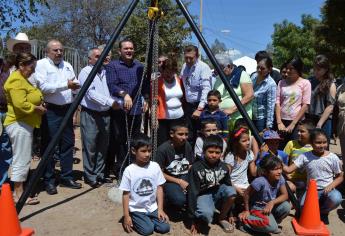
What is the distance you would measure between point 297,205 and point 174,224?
134cm

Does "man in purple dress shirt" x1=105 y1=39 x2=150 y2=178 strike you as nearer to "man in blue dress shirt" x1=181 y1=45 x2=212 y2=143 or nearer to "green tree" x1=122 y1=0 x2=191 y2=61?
"man in blue dress shirt" x1=181 y1=45 x2=212 y2=143

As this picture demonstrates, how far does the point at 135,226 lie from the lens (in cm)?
392

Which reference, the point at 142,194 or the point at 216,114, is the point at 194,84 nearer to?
the point at 216,114

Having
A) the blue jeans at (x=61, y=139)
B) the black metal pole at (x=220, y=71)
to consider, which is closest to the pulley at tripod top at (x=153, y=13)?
the black metal pole at (x=220, y=71)

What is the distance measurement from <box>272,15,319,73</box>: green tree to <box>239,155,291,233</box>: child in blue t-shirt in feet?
74.7

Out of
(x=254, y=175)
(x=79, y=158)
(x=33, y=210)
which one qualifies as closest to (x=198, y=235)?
(x=254, y=175)

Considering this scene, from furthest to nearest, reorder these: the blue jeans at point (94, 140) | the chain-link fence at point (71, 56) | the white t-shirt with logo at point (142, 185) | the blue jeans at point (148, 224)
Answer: the chain-link fence at point (71, 56) < the blue jeans at point (94, 140) < the white t-shirt with logo at point (142, 185) < the blue jeans at point (148, 224)

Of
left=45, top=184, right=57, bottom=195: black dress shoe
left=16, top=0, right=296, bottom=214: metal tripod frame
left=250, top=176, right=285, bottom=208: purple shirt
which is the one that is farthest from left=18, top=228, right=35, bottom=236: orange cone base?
left=250, top=176, right=285, bottom=208: purple shirt

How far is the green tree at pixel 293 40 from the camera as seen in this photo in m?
26.4

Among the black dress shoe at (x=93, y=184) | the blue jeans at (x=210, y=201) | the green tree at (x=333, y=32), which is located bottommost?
the black dress shoe at (x=93, y=184)

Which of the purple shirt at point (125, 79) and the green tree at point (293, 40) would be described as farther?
the green tree at point (293, 40)

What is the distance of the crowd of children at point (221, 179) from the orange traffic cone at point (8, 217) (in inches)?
39.5

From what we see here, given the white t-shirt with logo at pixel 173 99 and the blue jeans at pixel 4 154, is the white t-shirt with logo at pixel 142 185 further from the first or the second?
the blue jeans at pixel 4 154

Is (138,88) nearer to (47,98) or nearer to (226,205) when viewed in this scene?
(47,98)
